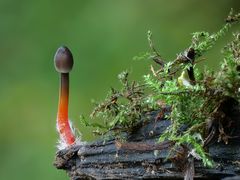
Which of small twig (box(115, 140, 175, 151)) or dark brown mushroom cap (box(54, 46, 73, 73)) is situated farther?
dark brown mushroom cap (box(54, 46, 73, 73))

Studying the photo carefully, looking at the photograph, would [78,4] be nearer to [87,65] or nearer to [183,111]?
[87,65]

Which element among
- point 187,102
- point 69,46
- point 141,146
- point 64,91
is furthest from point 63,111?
point 69,46

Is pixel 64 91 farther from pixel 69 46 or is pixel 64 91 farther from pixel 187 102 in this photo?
pixel 69 46

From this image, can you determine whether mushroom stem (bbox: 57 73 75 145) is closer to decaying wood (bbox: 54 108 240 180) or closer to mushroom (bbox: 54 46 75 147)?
mushroom (bbox: 54 46 75 147)

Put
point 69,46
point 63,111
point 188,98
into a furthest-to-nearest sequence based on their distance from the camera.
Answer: point 69,46 < point 63,111 < point 188,98

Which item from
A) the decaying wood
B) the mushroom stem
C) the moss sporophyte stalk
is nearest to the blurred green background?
the mushroom stem

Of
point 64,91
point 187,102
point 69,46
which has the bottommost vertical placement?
point 187,102
